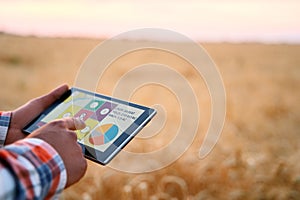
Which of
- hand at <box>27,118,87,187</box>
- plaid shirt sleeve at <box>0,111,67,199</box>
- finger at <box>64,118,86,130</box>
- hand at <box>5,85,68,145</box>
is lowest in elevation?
hand at <box>5,85,68,145</box>

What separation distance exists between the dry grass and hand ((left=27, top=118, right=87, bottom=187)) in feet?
2.44

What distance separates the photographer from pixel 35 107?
1.00 m

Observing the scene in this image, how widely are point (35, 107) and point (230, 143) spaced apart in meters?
1.44

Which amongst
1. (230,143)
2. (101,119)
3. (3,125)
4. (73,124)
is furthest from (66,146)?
(230,143)

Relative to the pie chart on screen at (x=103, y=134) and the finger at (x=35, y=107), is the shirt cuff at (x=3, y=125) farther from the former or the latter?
the pie chart on screen at (x=103, y=134)

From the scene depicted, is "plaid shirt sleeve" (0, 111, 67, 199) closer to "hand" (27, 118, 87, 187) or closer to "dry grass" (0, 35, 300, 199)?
"hand" (27, 118, 87, 187)

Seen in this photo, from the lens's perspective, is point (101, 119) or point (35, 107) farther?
point (35, 107)

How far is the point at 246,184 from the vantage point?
164cm

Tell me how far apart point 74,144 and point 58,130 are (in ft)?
0.11

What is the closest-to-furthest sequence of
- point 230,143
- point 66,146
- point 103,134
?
point 66,146, point 103,134, point 230,143

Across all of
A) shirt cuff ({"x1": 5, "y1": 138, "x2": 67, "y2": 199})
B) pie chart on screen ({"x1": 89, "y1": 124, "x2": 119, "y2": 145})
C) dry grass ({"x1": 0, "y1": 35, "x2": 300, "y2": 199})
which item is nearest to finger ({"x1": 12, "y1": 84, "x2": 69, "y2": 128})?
pie chart on screen ({"x1": 89, "y1": 124, "x2": 119, "y2": 145})

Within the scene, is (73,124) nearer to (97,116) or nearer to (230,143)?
(97,116)

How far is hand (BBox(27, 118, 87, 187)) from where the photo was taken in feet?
2.13

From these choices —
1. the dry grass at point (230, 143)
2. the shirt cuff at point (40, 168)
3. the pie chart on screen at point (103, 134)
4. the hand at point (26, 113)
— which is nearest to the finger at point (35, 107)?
the hand at point (26, 113)
